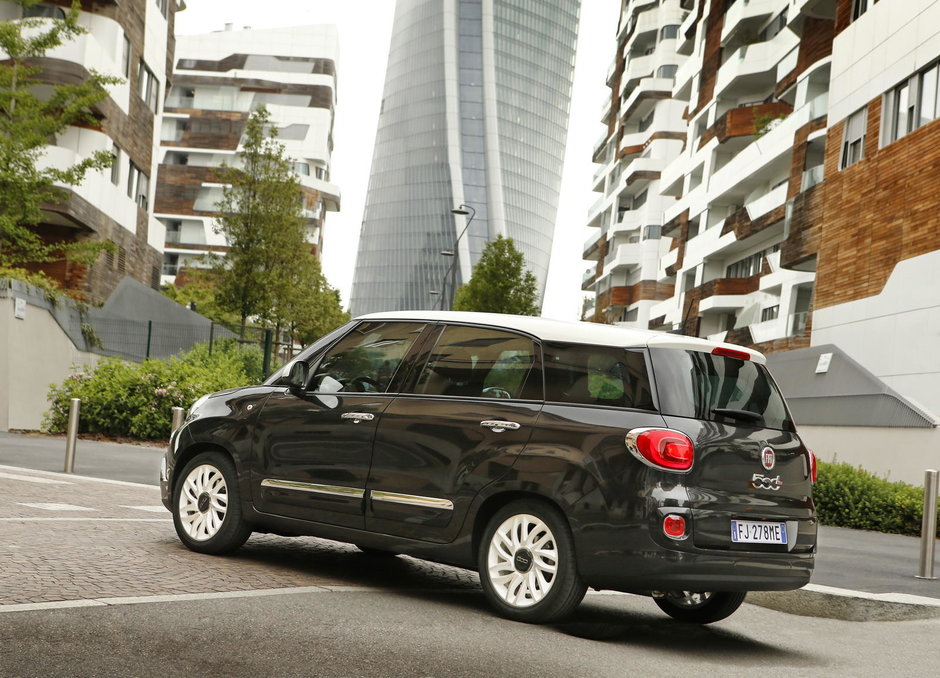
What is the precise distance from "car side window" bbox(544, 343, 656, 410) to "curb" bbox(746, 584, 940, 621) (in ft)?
9.62

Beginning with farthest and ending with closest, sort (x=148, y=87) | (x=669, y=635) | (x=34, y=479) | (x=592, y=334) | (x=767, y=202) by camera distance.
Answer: (x=767, y=202)
(x=148, y=87)
(x=34, y=479)
(x=669, y=635)
(x=592, y=334)

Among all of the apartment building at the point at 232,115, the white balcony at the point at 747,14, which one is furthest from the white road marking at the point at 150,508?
the apartment building at the point at 232,115

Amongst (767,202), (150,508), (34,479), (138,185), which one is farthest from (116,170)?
(150,508)

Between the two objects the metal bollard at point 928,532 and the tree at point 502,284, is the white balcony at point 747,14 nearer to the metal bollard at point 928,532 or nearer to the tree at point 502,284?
the tree at point 502,284

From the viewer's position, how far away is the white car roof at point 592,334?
263 inches

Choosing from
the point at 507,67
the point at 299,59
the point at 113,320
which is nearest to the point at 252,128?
the point at 113,320

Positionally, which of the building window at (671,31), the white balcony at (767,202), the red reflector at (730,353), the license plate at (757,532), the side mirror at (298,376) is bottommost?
the license plate at (757,532)

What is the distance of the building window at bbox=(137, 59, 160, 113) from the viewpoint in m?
40.0

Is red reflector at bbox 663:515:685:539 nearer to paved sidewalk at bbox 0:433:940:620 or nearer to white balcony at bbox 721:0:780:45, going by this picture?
paved sidewalk at bbox 0:433:940:620

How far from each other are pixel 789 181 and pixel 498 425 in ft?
122

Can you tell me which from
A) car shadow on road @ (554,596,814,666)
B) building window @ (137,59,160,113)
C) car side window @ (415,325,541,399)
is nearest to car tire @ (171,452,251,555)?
car side window @ (415,325,541,399)

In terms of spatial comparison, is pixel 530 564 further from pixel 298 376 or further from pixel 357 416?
pixel 298 376

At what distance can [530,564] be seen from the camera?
6.59 metres

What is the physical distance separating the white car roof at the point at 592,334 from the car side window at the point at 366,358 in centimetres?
30
